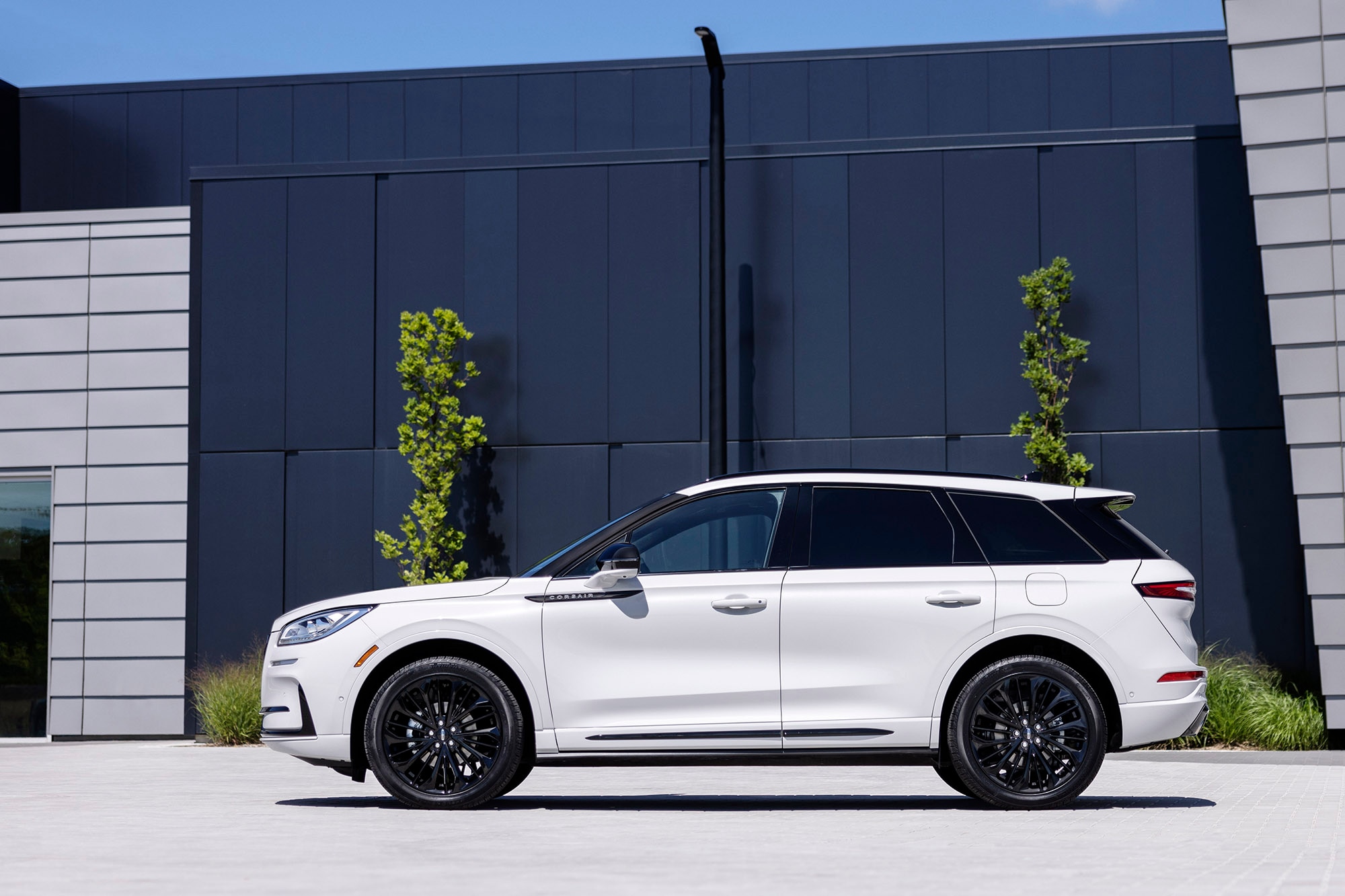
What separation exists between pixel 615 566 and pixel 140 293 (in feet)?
38.0

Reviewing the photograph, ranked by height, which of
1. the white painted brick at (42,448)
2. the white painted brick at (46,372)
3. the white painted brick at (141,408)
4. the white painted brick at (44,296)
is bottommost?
the white painted brick at (42,448)

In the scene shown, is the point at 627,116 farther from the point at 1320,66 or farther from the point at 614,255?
the point at 1320,66

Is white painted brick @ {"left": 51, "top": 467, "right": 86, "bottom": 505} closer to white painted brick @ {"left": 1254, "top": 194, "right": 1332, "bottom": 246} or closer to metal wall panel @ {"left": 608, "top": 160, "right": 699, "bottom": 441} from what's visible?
metal wall panel @ {"left": 608, "top": 160, "right": 699, "bottom": 441}

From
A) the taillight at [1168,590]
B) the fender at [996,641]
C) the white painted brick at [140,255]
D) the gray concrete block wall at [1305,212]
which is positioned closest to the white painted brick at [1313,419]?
the gray concrete block wall at [1305,212]

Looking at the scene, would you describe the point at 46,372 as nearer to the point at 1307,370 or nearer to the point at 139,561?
the point at 139,561

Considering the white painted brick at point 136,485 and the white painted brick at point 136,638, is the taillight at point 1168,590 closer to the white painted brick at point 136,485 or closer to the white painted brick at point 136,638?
the white painted brick at point 136,638

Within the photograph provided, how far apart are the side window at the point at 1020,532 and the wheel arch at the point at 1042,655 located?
1.46ft

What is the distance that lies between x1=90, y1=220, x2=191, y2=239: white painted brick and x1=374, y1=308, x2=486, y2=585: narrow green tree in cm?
322

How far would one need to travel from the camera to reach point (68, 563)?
17797 mm

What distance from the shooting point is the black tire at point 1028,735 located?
8.36 m

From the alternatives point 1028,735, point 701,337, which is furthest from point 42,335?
point 1028,735

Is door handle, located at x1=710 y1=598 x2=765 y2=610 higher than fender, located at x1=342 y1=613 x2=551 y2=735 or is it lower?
higher

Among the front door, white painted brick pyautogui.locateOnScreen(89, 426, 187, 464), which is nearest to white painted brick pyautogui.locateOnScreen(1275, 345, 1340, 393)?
the front door

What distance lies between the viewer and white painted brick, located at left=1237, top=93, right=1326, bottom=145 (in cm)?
1314
